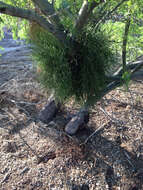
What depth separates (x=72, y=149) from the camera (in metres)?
1.92

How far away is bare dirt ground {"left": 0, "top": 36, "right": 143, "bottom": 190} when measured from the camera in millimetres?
1678

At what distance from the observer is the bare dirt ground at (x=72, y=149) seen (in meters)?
1.68

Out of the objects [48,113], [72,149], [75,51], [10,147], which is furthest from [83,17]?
[10,147]

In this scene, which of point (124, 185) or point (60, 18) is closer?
point (60, 18)

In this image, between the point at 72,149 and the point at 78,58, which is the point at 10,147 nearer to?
the point at 72,149

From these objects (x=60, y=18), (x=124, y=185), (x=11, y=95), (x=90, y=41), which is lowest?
(x=124, y=185)

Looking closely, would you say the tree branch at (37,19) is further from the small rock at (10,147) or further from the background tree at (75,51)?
the small rock at (10,147)

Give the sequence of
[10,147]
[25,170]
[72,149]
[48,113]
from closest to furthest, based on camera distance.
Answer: [25,170], [72,149], [10,147], [48,113]

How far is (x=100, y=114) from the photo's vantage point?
8.10ft

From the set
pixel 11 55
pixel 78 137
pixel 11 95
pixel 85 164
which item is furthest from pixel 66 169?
pixel 11 55

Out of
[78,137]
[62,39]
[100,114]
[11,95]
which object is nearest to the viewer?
[62,39]

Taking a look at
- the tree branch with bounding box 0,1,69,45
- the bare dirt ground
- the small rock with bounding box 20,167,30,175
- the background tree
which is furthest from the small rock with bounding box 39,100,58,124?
the tree branch with bounding box 0,1,69,45

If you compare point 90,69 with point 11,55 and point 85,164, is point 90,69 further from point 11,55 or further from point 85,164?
point 11,55

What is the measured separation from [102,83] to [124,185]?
38.4 inches
